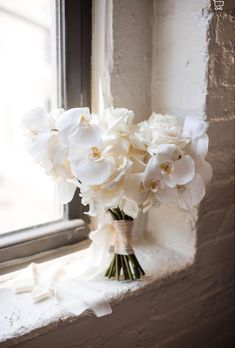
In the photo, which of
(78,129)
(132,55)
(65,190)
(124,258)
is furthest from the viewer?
(132,55)

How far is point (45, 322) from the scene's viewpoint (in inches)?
37.4

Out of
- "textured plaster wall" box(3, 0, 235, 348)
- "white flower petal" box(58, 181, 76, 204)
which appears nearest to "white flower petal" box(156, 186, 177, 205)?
"white flower petal" box(58, 181, 76, 204)

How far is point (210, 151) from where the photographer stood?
1.23 metres

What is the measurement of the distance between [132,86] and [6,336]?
783 mm

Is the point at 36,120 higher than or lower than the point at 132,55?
lower

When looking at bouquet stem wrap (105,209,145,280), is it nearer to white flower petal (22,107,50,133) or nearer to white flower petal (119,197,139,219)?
white flower petal (119,197,139,219)

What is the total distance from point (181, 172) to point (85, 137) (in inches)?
9.4

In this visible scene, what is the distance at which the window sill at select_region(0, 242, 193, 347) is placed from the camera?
0.92 meters

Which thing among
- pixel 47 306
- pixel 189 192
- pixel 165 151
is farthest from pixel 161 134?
pixel 47 306

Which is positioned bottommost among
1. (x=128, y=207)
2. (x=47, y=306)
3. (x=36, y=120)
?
(x=47, y=306)

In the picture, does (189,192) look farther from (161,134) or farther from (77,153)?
(77,153)

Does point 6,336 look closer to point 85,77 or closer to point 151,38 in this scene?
point 85,77

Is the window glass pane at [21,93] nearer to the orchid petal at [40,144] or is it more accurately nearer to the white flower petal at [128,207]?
the orchid petal at [40,144]

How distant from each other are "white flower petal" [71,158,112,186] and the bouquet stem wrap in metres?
0.23
